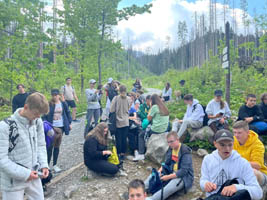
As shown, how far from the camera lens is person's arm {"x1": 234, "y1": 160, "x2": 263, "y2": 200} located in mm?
2822

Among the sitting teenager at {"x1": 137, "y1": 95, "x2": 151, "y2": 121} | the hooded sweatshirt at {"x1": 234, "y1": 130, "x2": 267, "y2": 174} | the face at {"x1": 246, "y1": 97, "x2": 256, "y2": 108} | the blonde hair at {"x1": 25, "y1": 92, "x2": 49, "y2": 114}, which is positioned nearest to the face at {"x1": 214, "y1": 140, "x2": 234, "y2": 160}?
the hooded sweatshirt at {"x1": 234, "y1": 130, "x2": 267, "y2": 174}

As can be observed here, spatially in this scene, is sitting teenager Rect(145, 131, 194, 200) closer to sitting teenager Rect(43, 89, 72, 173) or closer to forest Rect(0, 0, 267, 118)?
sitting teenager Rect(43, 89, 72, 173)

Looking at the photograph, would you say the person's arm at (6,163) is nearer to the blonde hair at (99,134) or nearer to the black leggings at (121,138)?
the blonde hair at (99,134)

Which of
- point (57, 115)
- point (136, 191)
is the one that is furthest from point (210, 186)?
point (57, 115)

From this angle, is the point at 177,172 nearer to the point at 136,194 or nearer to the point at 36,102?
the point at 136,194

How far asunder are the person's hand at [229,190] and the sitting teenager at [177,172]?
4.46 feet

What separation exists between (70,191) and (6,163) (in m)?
2.28

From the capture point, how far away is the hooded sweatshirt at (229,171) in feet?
9.68

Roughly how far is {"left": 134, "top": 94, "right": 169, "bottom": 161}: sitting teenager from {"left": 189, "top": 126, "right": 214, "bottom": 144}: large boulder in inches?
33.3

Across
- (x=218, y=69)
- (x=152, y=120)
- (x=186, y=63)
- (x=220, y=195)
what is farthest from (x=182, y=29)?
(x=220, y=195)

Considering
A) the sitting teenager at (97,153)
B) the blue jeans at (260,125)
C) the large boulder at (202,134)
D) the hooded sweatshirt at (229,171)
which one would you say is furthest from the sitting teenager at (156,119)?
the hooded sweatshirt at (229,171)

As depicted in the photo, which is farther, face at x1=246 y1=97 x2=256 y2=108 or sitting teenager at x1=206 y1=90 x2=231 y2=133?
sitting teenager at x1=206 y1=90 x2=231 y2=133

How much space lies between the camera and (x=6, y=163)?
2.47 m

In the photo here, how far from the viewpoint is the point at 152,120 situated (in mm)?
6582
